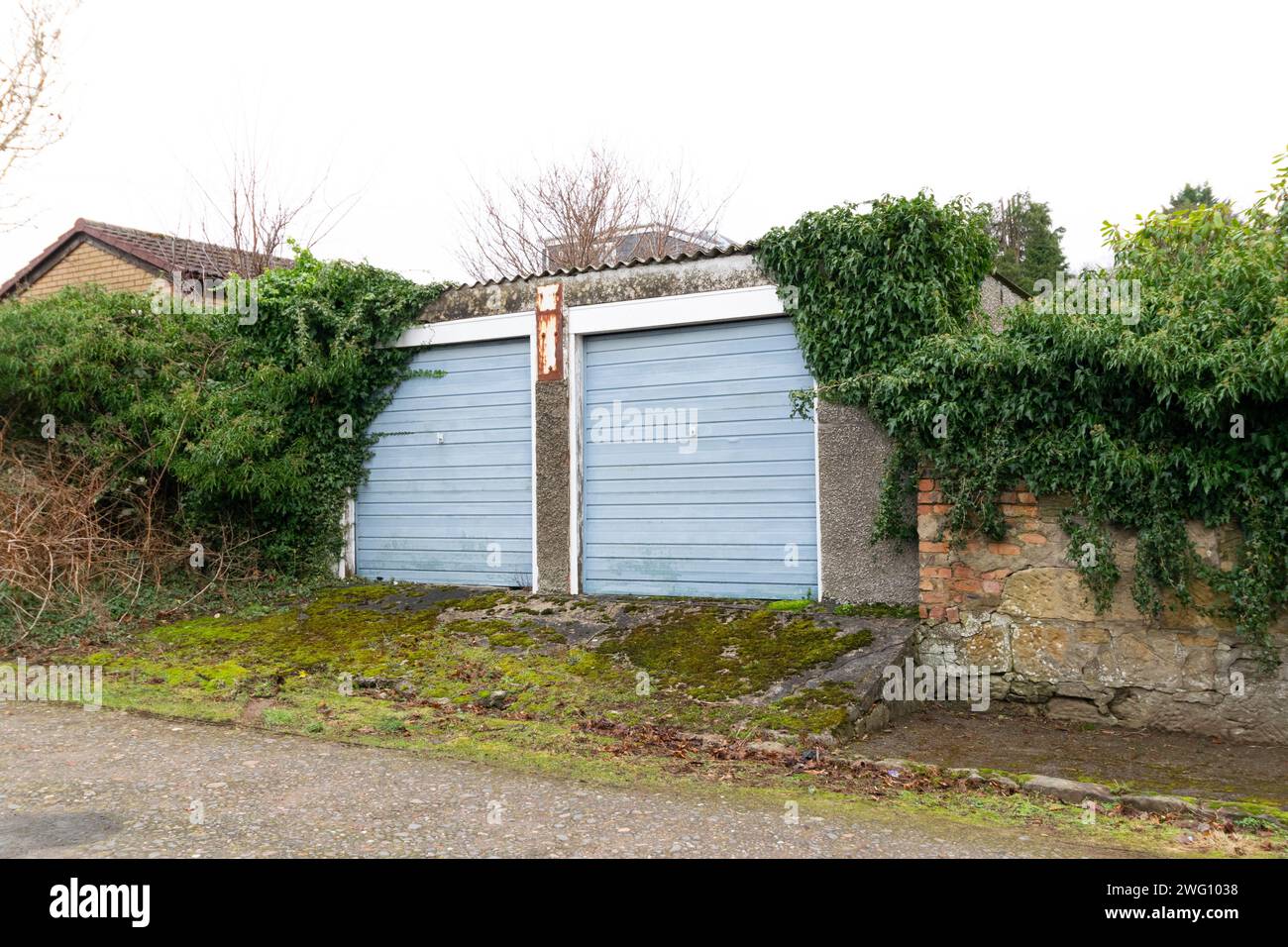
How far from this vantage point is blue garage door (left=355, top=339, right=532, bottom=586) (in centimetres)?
1055

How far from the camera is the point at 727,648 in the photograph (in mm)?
8125

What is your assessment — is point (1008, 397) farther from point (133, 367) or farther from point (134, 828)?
point (133, 367)

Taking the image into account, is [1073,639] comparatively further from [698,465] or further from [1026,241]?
[1026,241]

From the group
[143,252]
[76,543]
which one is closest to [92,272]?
[143,252]

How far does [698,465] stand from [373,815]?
528 cm

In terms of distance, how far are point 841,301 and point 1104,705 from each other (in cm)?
376

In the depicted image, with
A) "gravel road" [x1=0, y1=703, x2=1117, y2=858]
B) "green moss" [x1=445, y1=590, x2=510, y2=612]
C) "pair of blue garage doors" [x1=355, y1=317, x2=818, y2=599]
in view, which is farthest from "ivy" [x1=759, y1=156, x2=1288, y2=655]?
"green moss" [x1=445, y1=590, x2=510, y2=612]

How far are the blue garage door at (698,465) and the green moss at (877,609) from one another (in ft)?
1.58

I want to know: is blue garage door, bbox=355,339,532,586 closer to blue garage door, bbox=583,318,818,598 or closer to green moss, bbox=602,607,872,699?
blue garage door, bbox=583,318,818,598

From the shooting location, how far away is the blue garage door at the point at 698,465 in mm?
9133

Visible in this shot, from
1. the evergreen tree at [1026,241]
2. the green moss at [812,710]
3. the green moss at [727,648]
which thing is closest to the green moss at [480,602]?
the green moss at [727,648]

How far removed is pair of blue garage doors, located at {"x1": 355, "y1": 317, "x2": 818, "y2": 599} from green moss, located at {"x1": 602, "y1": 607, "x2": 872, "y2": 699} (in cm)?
75

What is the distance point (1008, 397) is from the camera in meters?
7.52

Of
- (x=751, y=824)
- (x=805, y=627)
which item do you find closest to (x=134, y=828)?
(x=751, y=824)
